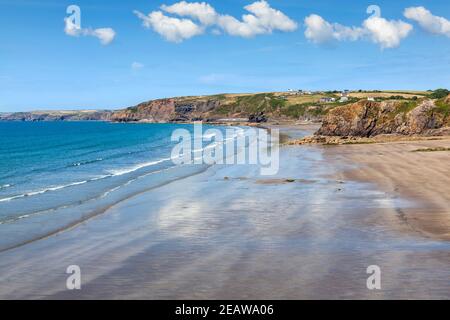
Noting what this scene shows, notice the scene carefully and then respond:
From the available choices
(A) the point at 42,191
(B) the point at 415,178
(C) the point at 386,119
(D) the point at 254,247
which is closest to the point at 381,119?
(C) the point at 386,119

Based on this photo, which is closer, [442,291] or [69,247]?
[442,291]

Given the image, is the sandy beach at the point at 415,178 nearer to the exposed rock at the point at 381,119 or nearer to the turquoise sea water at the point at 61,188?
the turquoise sea water at the point at 61,188

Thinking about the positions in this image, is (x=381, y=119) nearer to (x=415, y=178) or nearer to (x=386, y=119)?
(x=386, y=119)

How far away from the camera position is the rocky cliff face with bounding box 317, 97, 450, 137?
74312 mm

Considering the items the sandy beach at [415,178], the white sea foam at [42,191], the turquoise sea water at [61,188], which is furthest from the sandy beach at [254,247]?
the white sea foam at [42,191]

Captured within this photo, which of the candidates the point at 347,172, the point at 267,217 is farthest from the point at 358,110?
the point at 267,217

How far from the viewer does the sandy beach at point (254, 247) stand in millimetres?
12758

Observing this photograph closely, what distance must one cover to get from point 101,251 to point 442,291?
34.1 feet

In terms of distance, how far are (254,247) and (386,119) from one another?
66.9 meters

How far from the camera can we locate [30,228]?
21672 mm

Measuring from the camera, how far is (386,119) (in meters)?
78.9
